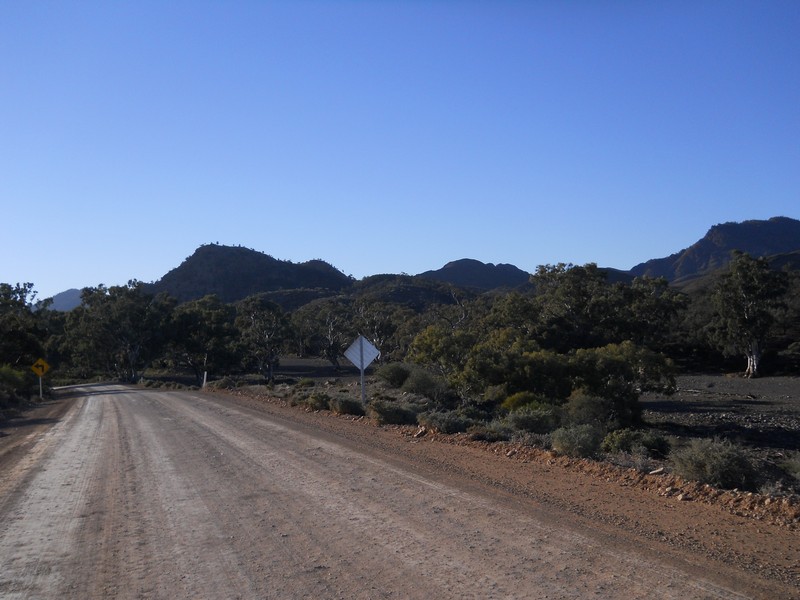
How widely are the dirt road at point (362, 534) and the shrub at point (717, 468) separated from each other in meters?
1.23

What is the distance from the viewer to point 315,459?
43.5 ft

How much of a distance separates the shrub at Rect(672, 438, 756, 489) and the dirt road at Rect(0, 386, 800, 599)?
1228 mm

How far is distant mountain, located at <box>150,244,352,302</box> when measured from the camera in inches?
6845

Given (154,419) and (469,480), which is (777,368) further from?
(469,480)

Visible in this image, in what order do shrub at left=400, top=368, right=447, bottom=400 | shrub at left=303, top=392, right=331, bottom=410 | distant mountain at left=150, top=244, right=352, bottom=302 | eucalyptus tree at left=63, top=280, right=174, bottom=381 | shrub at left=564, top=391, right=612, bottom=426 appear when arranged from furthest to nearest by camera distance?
distant mountain at left=150, top=244, right=352, bottom=302, eucalyptus tree at left=63, top=280, right=174, bottom=381, shrub at left=400, top=368, right=447, bottom=400, shrub at left=564, top=391, right=612, bottom=426, shrub at left=303, top=392, right=331, bottom=410

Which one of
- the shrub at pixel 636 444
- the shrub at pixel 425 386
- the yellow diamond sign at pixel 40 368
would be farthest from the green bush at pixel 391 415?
the yellow diamond sign at pixel 40 368

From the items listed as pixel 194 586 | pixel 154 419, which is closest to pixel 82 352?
pixel 154 419

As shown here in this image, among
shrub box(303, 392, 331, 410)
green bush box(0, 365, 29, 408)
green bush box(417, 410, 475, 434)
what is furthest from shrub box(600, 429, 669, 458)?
green bush box(0, 365, 29, 408)

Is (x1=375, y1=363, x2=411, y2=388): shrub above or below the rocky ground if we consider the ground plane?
above

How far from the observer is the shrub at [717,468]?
402 inches

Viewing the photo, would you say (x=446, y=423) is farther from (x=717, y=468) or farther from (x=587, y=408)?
(x=587, y=408)

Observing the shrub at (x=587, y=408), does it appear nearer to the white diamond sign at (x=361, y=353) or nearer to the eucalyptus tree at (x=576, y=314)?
the white diamond sign at (x=361, y=353)

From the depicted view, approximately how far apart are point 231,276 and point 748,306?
136m

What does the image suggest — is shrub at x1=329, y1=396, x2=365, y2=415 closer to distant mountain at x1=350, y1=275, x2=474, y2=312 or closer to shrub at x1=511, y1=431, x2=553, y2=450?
shrub at x1=511, y1=431, x2=553, y2=450
